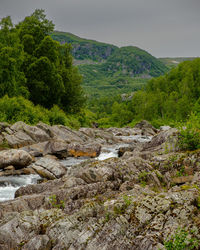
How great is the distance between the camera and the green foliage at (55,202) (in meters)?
8.77

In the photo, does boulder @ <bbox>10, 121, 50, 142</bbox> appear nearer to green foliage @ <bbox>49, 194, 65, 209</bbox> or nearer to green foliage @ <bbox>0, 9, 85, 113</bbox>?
green foliage @ <bbox>0, 9, 85, 113</bbox>

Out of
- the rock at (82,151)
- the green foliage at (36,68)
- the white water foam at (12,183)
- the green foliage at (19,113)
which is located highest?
the green foliage at (36,68)

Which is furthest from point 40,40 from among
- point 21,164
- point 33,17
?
point 21,164

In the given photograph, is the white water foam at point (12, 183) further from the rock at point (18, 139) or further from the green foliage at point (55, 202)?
the rock at point (18, 139)

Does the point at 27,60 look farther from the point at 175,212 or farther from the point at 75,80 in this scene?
the point at 175,212

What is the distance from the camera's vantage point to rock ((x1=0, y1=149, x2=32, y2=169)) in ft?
63.2

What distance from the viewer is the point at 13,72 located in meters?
40.1

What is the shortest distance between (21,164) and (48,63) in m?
31.1

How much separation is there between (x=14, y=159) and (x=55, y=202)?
11.5 meters

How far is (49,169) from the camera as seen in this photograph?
17.0m

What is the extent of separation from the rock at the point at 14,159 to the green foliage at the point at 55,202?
11.1 m

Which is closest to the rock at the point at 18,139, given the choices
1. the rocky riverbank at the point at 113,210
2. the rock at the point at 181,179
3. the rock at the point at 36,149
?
the rock at the point at 36,149

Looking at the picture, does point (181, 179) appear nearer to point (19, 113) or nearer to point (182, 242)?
point (182, 242)

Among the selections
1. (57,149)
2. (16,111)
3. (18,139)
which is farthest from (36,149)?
(16,111)
